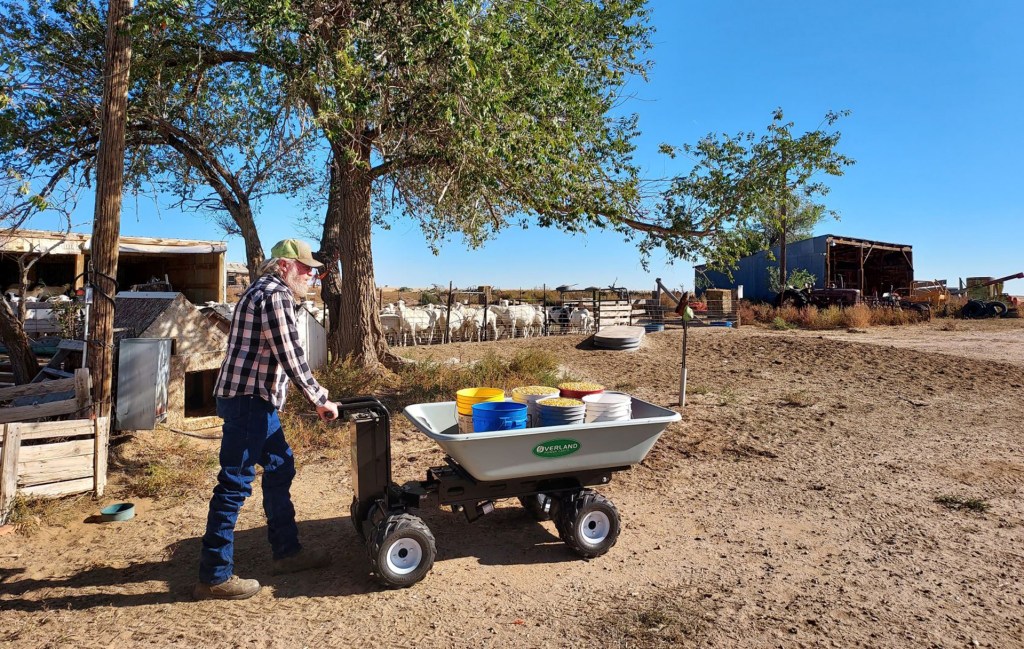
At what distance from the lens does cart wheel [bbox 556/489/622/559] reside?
4.15m

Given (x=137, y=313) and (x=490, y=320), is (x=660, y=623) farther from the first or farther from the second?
(x=490, y=320)

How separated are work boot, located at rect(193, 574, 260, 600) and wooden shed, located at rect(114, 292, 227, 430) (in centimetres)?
344

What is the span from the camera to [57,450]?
507 centimetres

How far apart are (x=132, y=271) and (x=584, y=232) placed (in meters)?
18.6

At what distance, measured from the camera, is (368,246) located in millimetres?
10109

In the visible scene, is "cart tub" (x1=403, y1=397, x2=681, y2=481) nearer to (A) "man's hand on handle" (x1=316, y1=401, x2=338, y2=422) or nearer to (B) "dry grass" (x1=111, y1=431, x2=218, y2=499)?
(A) "man's hand on handle" (x1=316, y1=401, x2=338, y2=422)

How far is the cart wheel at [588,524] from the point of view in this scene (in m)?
4.15

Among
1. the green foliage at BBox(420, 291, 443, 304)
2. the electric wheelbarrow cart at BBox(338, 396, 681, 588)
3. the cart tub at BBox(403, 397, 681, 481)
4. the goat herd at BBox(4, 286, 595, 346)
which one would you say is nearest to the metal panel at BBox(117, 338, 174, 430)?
the electric wheelbarrow cart at BBox(338, 396, 681, 588)

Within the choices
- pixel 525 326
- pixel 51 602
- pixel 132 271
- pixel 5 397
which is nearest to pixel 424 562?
pixel 51 602

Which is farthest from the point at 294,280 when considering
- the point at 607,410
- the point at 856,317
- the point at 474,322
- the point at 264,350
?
the point at 856,317

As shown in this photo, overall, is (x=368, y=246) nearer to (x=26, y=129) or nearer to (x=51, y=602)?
(x=26, y=129)

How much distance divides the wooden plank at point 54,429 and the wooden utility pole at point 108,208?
0.37 meters

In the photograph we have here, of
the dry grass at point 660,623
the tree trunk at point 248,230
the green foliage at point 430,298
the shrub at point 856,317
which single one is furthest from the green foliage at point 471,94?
the green foliage at point 430,298

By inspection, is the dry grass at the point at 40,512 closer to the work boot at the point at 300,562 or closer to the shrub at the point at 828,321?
the work boot at the point at 300,562
